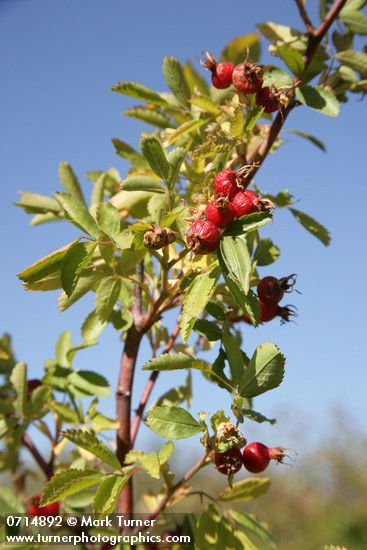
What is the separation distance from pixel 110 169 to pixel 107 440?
3.09 feet

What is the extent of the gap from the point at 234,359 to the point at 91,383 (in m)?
0.72

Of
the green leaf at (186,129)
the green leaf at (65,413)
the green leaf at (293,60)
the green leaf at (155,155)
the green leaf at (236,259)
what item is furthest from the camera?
the green leaf at (65,413)

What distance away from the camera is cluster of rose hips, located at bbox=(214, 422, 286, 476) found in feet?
3.56

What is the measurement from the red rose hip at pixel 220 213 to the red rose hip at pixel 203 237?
11 millimetres

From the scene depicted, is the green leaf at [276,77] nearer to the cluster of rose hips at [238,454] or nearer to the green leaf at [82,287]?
the green leaf at [82,287]

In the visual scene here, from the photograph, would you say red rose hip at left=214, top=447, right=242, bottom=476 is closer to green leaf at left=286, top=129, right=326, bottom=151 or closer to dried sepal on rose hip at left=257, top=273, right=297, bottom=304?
dried sepal on rose hip at left=257, top=273, right=297, bottom=304

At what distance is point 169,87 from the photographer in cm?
161

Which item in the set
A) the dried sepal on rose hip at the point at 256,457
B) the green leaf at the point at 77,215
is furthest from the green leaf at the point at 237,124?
the dried sepal on rose hip at the point at 256,457

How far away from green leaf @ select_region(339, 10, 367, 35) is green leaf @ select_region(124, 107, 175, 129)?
606 millimetres

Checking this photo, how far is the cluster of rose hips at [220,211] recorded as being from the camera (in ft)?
3.47

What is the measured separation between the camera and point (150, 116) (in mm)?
1728

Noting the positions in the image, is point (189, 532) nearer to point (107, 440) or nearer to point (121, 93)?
point (107, 440)

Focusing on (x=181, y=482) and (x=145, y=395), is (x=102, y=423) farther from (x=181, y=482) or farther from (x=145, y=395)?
(x=181, y=482)

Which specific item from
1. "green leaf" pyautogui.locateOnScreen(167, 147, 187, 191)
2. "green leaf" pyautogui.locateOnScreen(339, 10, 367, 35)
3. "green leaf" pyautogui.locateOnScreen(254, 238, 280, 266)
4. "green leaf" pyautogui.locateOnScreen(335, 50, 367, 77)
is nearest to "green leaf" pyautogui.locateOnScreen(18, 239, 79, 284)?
"green leaf" pyautogui.locateOnScreen(167, 147, 187, 191)
